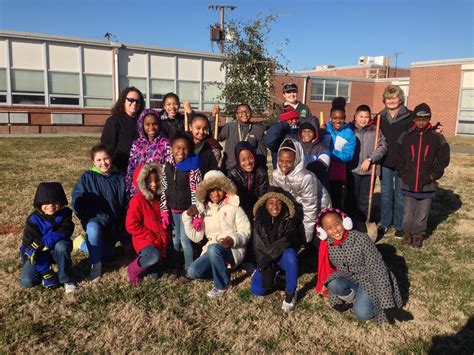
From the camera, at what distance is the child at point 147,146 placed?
4.31 metres

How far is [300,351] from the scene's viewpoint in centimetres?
310

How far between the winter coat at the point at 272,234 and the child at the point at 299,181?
28 centimetres

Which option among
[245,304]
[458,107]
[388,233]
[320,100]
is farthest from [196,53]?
[245,304]

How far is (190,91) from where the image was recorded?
22.3 metres

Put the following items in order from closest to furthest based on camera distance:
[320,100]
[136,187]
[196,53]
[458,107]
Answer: [136,187] → [196,53] → [458,107] → [320,100]

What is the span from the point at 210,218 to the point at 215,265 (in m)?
0.49

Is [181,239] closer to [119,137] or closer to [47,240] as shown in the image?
[47,240]

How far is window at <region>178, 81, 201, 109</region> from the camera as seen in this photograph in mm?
22094

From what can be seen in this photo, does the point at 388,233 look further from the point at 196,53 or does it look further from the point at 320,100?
the point at 320,100

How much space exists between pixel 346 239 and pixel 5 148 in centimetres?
1344

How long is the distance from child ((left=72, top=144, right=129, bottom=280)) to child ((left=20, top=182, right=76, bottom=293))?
0.80ft

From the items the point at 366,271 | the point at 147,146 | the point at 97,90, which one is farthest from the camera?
the point at 97,90

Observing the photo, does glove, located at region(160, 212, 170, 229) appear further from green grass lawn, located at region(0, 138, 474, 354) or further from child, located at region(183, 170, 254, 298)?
green grass lawn, located at region(0, 138, 474, 354)

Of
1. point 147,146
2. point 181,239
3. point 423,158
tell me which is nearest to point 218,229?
point 181,239
